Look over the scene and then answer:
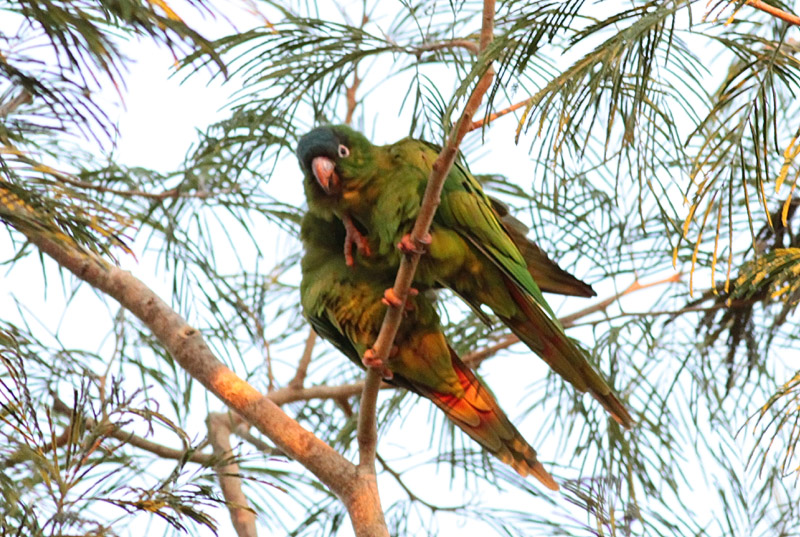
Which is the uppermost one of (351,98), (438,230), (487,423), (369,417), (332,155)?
(351,98)

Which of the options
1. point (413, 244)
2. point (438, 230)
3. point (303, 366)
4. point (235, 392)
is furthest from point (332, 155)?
point (303, 366)

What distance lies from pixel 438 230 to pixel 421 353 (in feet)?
0.74

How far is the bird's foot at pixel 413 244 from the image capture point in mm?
1358

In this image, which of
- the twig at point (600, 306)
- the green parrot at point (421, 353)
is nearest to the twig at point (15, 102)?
the green parrot at point (421, 353)

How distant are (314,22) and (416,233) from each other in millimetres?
412

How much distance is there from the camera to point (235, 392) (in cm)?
142

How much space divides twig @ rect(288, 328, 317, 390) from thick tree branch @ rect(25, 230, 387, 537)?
0.53 m

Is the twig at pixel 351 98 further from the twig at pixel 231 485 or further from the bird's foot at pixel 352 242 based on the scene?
the twig at pixel 231 485

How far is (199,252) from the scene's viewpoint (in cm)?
189

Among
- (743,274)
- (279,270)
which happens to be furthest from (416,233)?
(279,270)

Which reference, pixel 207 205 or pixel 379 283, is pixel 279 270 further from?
pixel 379 283

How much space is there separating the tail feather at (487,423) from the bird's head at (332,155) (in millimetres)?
368

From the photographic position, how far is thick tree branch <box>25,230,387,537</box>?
1.33 m

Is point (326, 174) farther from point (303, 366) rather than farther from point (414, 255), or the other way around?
point (303, 366)
